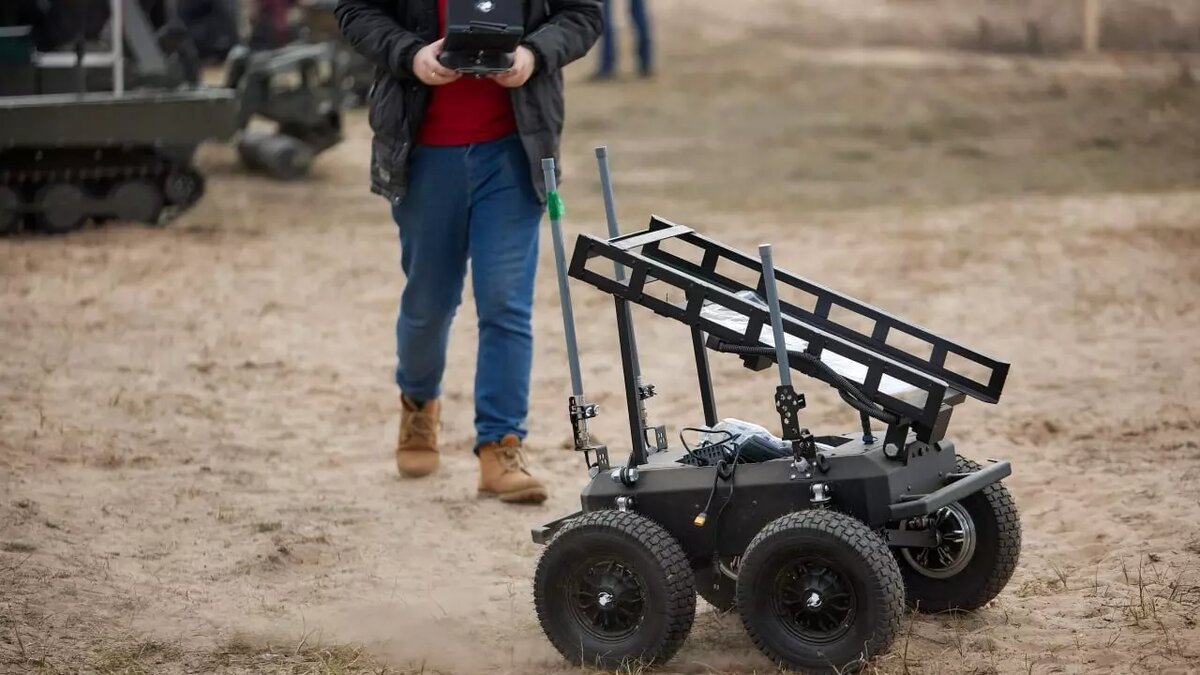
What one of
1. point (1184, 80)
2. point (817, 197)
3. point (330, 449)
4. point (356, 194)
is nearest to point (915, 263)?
point (817, 197)

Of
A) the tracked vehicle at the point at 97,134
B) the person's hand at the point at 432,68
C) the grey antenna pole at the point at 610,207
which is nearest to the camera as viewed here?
the grey antenna pole at the point at 610,207

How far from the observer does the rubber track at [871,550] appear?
4.07m

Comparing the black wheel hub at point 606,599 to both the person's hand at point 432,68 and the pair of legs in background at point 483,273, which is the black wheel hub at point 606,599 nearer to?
the pair of legs in background at point 483,273

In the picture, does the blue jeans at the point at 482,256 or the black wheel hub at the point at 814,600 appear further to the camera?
the blue jeans at the point at 482,256

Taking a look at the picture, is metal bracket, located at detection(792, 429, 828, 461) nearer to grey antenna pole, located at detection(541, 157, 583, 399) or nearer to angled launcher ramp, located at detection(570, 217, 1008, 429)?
angled launcher ramp, located at detection(570, 217, 1008, 429)

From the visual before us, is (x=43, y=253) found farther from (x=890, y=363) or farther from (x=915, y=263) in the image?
(x=890, y=363)

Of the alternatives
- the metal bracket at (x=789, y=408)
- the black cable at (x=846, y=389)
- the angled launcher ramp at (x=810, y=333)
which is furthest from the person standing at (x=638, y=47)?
the metal bracket at (x=789, y=408)

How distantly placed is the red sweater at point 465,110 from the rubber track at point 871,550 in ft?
6.81

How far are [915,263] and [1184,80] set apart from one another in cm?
849

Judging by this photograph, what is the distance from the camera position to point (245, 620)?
4.89m

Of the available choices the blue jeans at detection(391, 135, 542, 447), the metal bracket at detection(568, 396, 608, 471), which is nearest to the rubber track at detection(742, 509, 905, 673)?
the metal bracket at detection(568, 396, 608, 471)

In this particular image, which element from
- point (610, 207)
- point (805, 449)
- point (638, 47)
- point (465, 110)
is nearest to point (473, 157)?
point (465, 110)

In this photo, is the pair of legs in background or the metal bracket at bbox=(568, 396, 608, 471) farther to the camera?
the pair of legs in background

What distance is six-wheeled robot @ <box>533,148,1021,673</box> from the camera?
4172mm
